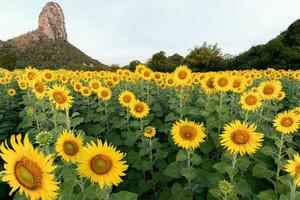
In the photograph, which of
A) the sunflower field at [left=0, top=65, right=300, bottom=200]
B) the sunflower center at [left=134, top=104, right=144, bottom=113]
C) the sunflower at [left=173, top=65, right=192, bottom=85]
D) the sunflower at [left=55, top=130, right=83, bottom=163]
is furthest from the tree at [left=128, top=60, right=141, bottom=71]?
the sunflower at [left=55, top=130, right=83, bottom=163]

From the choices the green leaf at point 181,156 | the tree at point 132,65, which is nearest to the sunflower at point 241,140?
the green leaf at point 181,156

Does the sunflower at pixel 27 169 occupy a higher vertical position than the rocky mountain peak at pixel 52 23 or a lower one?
lower

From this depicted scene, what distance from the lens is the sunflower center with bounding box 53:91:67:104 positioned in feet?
18.5

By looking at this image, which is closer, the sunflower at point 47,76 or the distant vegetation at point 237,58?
the sunflower at point 47,76

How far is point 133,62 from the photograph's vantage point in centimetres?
3244

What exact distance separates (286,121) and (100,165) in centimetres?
306

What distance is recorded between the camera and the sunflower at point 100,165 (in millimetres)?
2826

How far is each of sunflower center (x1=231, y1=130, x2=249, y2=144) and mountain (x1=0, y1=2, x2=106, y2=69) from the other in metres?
68.6

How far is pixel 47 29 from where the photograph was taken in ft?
365

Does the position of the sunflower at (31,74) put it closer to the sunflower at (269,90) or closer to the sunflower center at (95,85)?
Result: the sunflower center at (95,85)

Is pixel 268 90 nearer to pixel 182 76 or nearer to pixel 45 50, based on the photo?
pixel 182 76

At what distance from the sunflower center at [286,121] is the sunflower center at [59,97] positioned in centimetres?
317

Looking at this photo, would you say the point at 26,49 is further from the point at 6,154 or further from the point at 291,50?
the point at 6,154

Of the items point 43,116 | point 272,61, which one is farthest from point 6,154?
point 272,61
